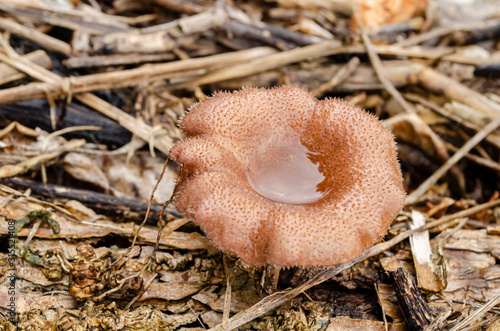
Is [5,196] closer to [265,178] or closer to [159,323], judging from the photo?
[159,323]

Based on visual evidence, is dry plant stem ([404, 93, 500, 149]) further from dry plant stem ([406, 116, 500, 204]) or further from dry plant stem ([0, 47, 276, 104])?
dry plant stem ([0, 47, 276, 104])

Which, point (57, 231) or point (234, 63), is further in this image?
point (234, 63)

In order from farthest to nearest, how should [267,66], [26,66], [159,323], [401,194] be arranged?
[267,66], [26,66], [159,323], [401,194]

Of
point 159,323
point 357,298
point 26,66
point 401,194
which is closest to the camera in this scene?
point 401,194

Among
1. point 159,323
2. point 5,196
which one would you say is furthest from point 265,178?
point 5,196

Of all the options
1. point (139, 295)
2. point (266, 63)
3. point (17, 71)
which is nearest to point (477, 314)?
point (139, 295)

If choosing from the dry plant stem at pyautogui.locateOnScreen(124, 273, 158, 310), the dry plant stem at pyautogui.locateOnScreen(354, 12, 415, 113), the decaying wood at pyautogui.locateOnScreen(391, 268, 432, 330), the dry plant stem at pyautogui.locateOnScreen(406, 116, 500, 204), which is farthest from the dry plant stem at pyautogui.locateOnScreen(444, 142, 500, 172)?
the dry plant stem at pyautogui.locateOnScreen(124, 273, 158, 310)

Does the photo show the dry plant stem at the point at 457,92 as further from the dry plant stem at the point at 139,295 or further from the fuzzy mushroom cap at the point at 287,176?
the dry plant stem at the point at 139,295

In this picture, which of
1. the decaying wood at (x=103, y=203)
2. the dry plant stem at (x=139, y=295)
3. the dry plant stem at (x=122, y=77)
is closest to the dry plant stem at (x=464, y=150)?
the dry plant stem at (x=122, y=77)
